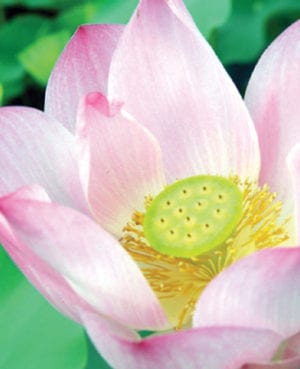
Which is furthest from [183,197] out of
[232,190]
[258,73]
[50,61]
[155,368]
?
[50,61]

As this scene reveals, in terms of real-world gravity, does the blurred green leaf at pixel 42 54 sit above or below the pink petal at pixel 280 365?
above

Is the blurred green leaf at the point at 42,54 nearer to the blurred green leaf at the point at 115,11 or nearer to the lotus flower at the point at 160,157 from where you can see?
the blurred green leaf at the point at 115,11

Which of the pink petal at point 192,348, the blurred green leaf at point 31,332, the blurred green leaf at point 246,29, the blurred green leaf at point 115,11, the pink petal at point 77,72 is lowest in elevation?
the blurred green leaf at point 31,332

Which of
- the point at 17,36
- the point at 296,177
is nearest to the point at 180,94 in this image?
the point at 296,177

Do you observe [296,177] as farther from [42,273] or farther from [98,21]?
[98,21]

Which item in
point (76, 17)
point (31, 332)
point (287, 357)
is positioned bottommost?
point (31, 332)

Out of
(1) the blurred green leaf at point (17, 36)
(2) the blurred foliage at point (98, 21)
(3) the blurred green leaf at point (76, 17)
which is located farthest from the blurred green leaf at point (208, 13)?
(1) the blurred green leaf at point (17, 36)

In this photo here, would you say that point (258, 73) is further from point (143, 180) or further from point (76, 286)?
point (76, 286)
